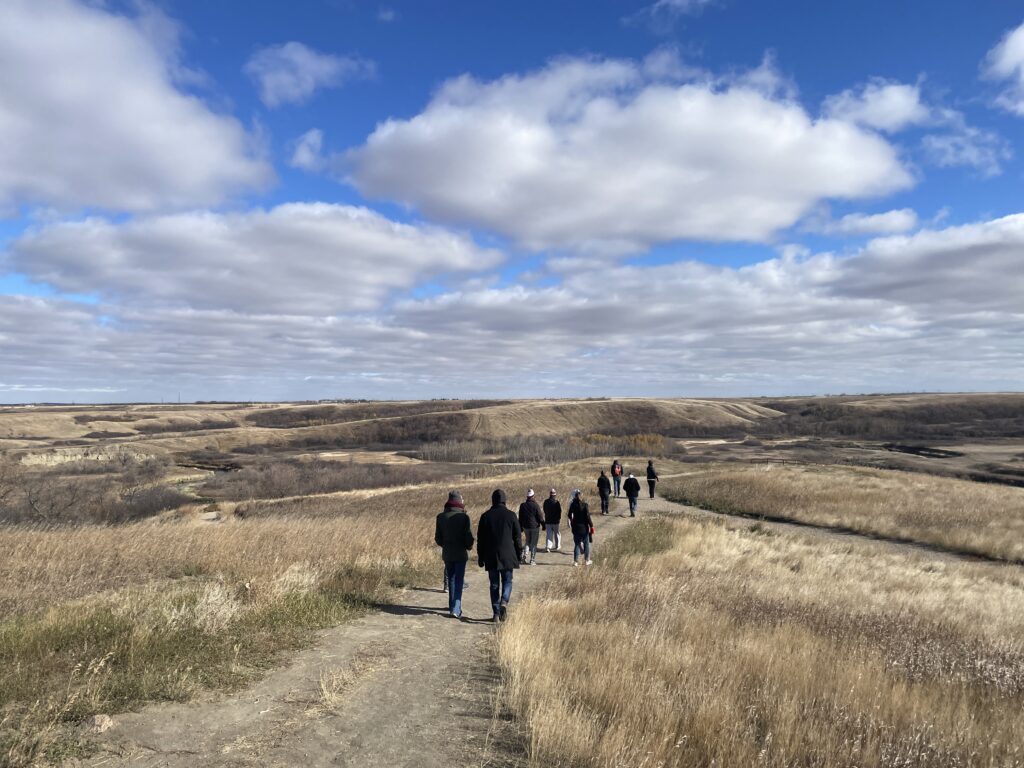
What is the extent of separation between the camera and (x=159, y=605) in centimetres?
778

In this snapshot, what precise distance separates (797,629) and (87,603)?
9.66 metres

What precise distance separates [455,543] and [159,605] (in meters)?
3.99

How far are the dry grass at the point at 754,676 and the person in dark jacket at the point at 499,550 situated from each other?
1.87 feet

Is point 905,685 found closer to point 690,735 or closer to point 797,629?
point 797,629

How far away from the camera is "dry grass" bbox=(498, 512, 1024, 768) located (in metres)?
4.83

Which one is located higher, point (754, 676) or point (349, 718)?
point (349, 718)

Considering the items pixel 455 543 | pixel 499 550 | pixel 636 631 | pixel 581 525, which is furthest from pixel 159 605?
pixel 581 525

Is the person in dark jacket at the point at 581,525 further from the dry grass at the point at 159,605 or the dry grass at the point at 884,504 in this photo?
the dry grass at the point at 884,504

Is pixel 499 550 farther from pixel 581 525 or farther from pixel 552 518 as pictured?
pixel 552 518

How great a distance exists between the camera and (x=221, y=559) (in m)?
11.3

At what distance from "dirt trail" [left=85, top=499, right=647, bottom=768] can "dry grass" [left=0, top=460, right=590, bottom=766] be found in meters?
0.43

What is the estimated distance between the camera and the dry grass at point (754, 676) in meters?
4.83

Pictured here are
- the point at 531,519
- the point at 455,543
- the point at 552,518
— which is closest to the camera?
the point at 455,543

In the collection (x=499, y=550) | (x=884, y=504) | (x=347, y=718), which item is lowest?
(x=884, y=504)
